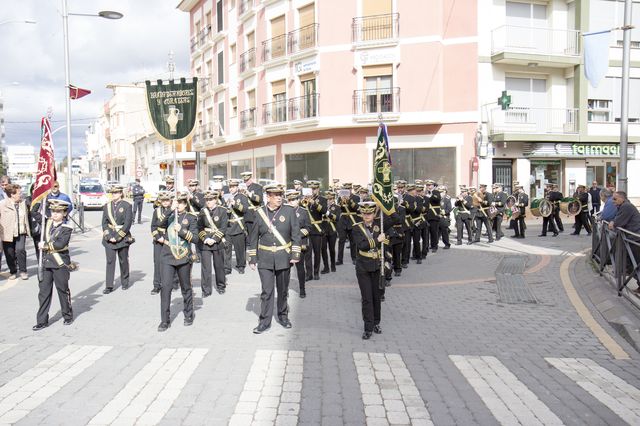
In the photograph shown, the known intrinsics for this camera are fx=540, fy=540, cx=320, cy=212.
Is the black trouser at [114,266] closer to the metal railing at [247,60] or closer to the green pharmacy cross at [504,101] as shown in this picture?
the green pharmacy cross at [504,101]

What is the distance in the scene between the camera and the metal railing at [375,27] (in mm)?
23828

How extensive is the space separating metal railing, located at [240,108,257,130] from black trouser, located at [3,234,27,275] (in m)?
20.4

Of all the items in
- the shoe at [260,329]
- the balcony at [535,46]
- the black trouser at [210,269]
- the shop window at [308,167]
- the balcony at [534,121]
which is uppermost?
the balcony at [535,46]

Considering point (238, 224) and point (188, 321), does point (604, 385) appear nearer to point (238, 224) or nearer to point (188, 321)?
point (188, 321)

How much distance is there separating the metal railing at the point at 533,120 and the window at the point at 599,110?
3.40ft

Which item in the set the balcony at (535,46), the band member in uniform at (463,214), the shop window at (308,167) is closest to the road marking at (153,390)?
the band member in uniform at (463,214)

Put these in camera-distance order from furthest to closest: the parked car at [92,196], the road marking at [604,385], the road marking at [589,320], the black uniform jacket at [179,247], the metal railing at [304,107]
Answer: the parked car at [92,196] → the metal railing at [304,107] → the black uniform jacket at [179,247] → the road marking at [589,320] → the road marking at [604,385]

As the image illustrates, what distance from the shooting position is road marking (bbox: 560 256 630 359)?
21.1ft

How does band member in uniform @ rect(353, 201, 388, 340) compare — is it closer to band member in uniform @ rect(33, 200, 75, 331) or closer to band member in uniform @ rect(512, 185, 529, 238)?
band member in uniform @ rect(33, 200, 75, 331)

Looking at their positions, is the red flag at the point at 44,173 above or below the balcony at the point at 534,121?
below

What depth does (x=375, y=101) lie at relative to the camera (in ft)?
80.2

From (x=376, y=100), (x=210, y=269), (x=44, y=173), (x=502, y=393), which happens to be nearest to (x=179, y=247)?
(x=210, y=269)

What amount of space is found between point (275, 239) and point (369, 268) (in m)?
1.37

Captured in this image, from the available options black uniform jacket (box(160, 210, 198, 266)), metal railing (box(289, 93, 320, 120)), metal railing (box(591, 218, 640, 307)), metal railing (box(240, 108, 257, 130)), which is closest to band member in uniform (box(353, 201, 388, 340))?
black uniform jacket (box(160, 210, 198, 266))
